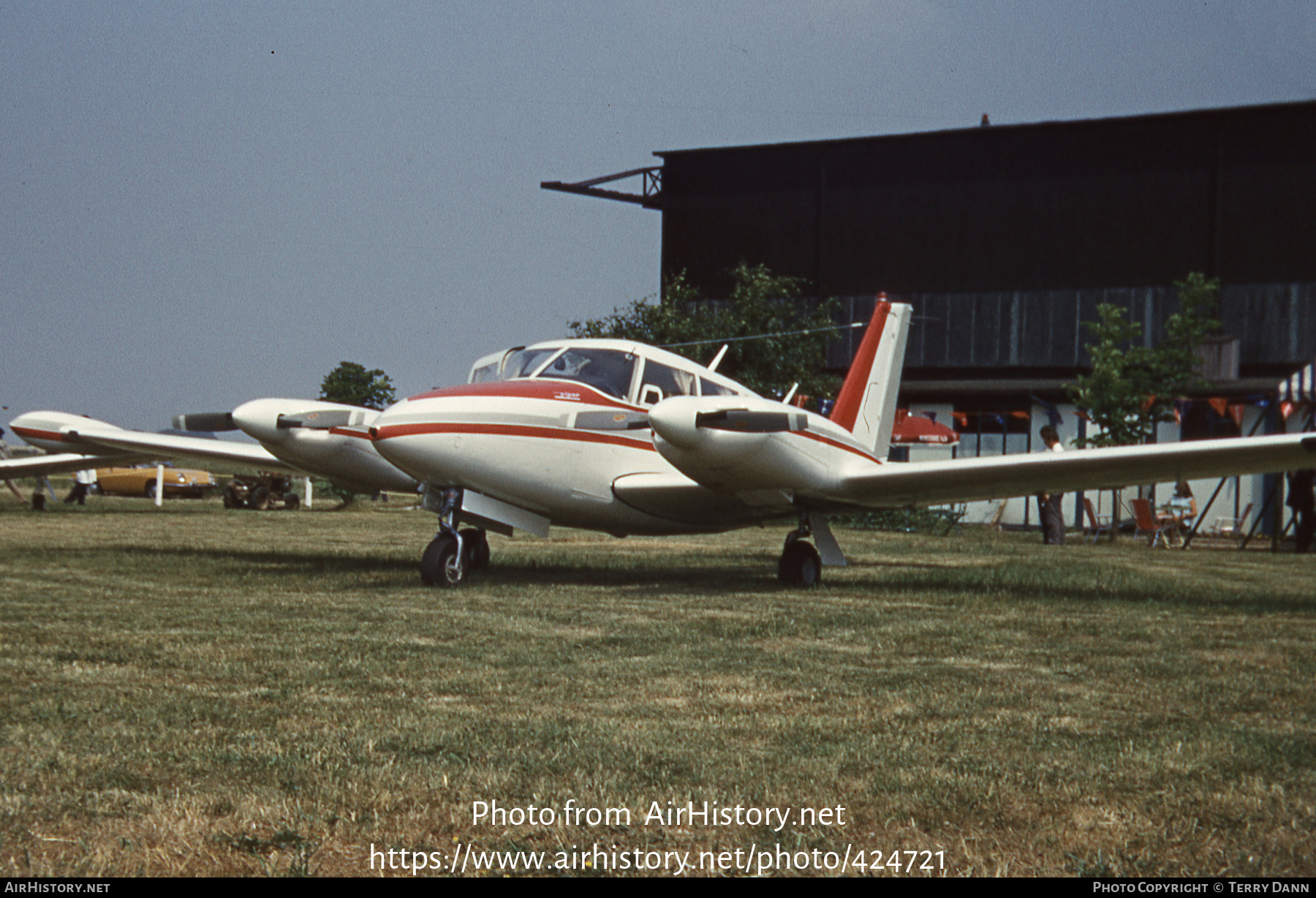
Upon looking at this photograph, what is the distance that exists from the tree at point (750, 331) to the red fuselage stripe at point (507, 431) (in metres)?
18.5

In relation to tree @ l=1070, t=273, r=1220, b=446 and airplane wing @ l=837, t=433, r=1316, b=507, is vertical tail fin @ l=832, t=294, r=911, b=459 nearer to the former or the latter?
airplane wing @ l=837, t=433, r=1316, b=507

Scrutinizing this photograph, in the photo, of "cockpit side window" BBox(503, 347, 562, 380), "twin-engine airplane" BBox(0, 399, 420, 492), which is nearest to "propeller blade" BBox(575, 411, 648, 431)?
"cockpit side window" BBox(503, 347, 562, 380)

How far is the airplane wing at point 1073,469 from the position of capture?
32.4ft

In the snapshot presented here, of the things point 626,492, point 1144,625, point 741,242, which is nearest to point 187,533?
point 626,492

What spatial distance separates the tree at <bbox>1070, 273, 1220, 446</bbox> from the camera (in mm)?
24125

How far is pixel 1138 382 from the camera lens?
2448 centimetres

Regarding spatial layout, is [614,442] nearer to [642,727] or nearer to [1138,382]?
[642,727]

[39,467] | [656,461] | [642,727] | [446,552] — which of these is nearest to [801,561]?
[656,461]

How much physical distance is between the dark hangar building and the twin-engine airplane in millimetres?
22011

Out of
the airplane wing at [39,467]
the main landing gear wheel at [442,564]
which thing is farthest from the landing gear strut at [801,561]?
the airplane wing at [39,467]

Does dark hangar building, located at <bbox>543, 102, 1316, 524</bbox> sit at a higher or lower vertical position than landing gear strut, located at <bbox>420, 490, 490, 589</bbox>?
higher

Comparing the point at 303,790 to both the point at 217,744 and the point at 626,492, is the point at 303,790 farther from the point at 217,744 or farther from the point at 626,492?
the point at 626,492

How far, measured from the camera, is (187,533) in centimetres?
1759

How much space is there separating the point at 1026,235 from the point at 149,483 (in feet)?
89.8
